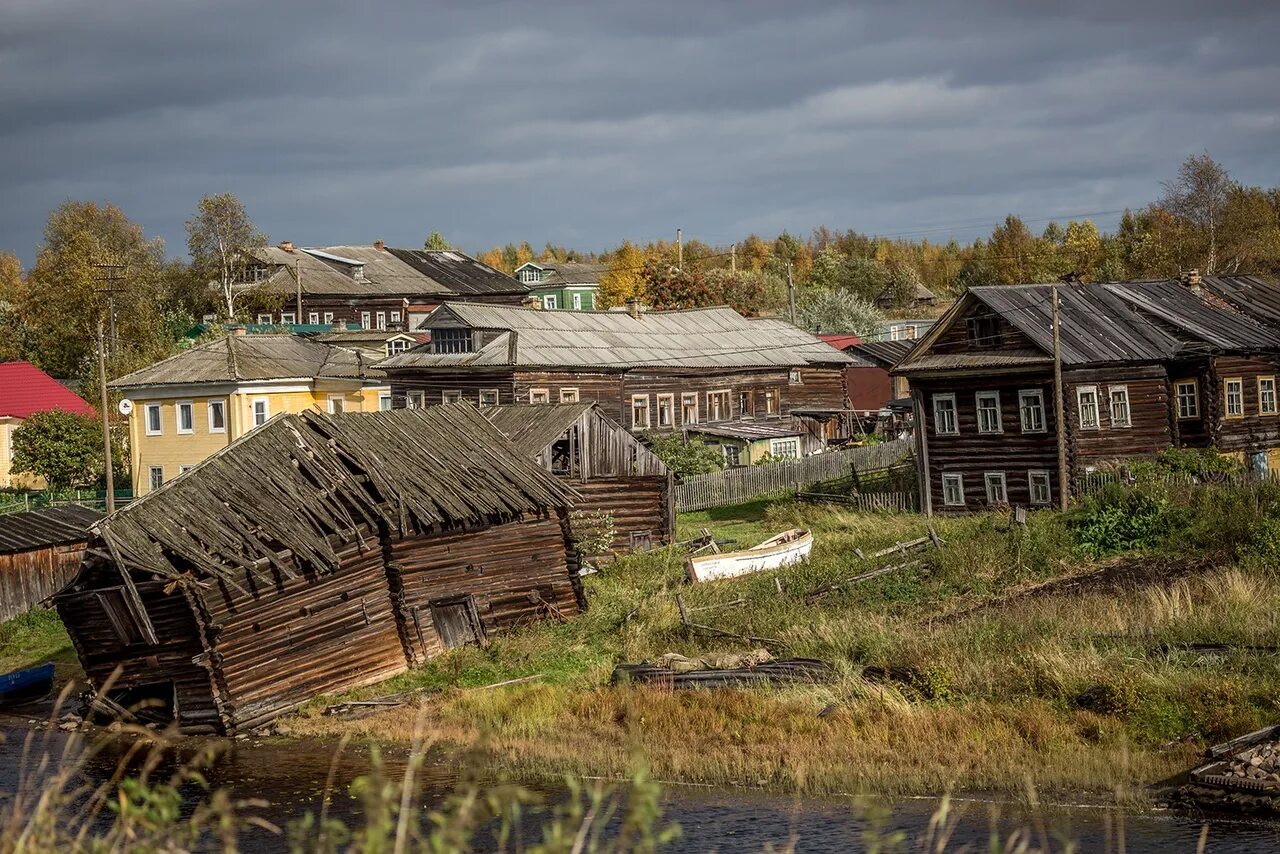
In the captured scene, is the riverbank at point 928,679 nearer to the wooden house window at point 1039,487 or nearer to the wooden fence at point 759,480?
the wooden house window at point 1039,487

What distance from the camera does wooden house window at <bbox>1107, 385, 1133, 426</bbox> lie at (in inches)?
1578

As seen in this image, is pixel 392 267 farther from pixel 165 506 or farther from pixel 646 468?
pixel 165 506

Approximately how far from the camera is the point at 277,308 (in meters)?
81.0

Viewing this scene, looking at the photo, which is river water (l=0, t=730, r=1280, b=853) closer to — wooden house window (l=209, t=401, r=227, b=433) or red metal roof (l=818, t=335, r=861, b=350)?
wooden house window (l=209, t=401, r=227, b=433)

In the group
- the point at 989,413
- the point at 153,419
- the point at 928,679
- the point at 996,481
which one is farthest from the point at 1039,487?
the point at 153,419

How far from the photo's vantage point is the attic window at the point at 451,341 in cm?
5400

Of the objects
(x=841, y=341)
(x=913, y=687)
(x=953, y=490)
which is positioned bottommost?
(x=913, y=687)

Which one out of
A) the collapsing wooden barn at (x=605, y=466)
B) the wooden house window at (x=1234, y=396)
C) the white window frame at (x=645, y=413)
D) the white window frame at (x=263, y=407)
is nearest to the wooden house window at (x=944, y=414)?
the wooden house window at (x=1234, y=396)

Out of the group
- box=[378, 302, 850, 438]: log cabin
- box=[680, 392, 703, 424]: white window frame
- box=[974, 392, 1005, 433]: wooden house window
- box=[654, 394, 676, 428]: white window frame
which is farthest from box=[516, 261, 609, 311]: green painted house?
box=[974, 392, 1005, 433]: wooden house window

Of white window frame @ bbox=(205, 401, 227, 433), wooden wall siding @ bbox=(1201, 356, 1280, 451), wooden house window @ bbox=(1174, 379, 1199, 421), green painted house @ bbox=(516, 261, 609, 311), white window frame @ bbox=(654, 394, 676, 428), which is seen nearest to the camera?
wooden wall siding @ bbox=(1201, 356, 1280, 451)

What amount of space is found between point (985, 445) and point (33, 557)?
26.4m

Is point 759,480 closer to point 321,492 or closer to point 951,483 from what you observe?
point 951,483

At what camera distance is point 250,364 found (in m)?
53.0

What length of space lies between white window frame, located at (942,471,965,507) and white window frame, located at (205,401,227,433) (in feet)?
87.3
